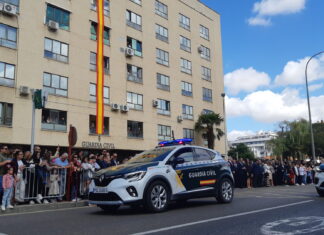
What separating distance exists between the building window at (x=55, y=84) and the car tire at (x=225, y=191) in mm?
19148

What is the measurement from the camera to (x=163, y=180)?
9180 mm

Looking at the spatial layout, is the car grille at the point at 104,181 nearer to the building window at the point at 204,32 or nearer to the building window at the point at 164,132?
the building window at the point at 164,132

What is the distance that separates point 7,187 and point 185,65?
33.4 metres

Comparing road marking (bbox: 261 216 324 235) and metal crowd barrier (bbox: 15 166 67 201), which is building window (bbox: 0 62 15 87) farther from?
road marking (bbox: 261 216 324 235)

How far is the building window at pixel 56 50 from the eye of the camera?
2772cm

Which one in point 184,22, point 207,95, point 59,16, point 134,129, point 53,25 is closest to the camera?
point 53,25

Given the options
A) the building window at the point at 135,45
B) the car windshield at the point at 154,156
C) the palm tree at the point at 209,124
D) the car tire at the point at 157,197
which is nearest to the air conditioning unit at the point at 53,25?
the building window at the point at 135,45

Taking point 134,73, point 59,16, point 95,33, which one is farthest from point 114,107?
point 59,16

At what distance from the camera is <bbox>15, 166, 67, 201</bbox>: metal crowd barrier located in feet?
35.4

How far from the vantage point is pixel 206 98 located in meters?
44.4

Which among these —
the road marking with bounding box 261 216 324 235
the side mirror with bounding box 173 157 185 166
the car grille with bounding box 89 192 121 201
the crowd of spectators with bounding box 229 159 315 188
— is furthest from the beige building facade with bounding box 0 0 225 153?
the road marking with bounding box 261 216 324 235

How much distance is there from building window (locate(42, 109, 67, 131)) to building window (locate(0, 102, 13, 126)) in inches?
99.6

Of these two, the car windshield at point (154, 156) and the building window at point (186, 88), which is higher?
the building window at point (186, 88)

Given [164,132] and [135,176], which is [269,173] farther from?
[135,176]
